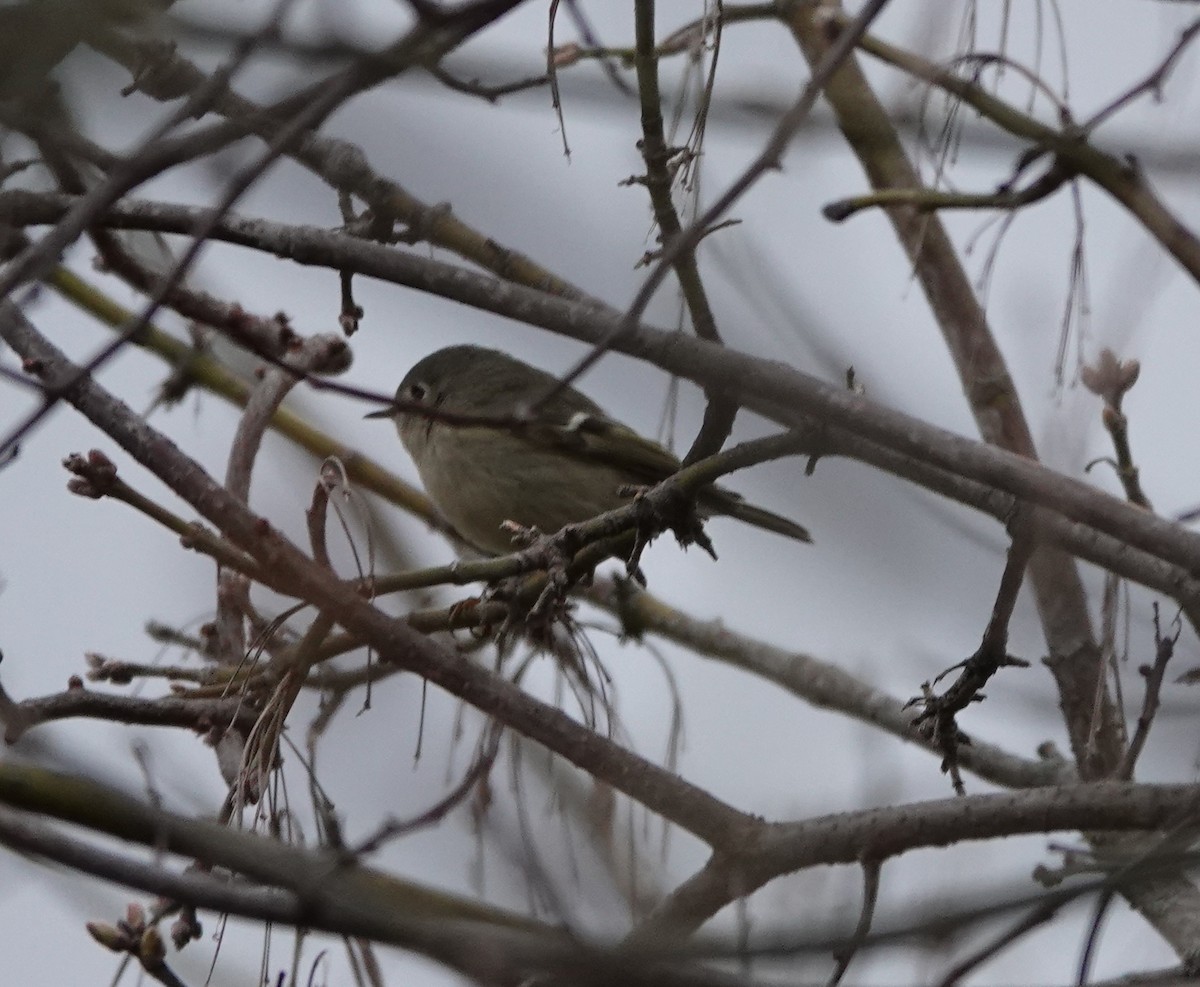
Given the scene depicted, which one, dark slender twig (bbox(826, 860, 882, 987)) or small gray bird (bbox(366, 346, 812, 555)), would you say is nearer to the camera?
dark slender twig (bbox(826, 860, 882, 987))

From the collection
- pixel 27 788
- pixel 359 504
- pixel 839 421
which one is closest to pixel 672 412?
pixel 359 504

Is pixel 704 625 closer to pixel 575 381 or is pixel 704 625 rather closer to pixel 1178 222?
pixel 1178 222

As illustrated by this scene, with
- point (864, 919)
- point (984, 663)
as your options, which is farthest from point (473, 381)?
point (864, 919)

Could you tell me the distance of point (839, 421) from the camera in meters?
2.47

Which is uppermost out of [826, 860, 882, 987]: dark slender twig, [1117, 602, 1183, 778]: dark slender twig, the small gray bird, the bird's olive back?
the bird's olive back

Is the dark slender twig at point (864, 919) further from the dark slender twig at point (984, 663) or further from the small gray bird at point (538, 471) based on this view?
the small gray bird at point (538, 471)

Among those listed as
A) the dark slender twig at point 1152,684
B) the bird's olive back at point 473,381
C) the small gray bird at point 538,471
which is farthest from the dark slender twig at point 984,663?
the bird's olive back at point 473,381

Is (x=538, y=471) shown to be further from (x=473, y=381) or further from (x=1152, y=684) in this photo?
(x=1152, y=684)

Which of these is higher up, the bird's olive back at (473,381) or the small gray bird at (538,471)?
the bird's olive back at (473,381)

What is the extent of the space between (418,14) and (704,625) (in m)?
3.15

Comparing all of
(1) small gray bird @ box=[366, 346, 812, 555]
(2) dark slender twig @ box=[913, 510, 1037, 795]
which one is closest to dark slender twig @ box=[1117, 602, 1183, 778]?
(2) dark slender twig @ box=[913, 510, 1037, 795]

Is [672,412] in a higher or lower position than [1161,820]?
higher

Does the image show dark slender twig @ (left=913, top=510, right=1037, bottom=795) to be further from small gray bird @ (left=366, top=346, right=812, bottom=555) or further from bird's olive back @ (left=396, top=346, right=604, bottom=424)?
bird's olive back @ (left=396, top=346, right=604, bottom=424)

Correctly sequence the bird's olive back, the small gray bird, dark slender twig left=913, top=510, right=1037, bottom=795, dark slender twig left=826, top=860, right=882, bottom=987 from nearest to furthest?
dark slender twig left=826, top=860, right=882, bottom=987 → dark slender twig left=913, top=510, right=1037, bottom=795 → the small gray bird → the bird's olive back
